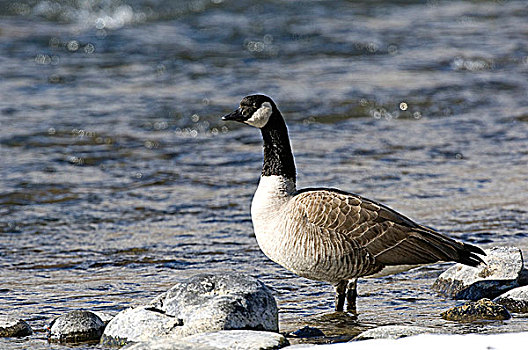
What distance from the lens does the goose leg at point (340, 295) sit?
6.51m

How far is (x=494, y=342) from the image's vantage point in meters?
4.97

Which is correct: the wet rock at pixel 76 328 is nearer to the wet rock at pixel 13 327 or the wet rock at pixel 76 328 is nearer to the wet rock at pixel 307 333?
the wet rock at pixel 13 327

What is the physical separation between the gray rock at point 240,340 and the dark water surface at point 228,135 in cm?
93

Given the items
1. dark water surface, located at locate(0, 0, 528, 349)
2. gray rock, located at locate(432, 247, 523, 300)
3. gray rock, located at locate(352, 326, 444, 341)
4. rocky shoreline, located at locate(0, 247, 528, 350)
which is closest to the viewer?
rocky shoreline, located at locate(0, 247, 528, 350)

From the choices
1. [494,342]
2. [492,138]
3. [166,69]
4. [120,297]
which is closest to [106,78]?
[166,69]

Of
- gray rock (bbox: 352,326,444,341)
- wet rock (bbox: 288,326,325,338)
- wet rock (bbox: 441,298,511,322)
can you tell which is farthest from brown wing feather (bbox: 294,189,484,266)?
gray rock (bbox: 352,326,444,341)

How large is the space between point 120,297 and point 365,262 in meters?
1.91

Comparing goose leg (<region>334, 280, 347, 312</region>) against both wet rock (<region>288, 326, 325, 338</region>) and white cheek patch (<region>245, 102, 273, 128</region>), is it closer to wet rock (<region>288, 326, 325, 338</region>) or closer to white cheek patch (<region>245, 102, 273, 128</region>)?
wet rock (<region>288, 326, 325, 338</region>)

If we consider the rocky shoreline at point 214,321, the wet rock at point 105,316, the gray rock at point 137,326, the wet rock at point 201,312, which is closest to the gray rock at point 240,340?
the rocky shoreline at point 214,321

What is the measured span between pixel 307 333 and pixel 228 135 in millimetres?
7537

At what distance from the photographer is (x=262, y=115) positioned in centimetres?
684

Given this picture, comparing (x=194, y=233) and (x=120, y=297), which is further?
(x=194, y=233)

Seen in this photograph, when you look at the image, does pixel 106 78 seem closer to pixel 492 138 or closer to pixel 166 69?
pixel 166 69

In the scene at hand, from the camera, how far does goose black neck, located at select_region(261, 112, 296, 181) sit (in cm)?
680
